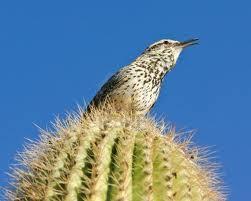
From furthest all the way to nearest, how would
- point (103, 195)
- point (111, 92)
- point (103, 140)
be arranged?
point (111, 92) < point (103, 140) < point (103, 195)

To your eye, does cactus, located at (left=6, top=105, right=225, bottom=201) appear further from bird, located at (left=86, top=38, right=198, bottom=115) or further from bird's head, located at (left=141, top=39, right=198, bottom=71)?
bird's head, located at (left=141, top=39, right=198, bottom=71)

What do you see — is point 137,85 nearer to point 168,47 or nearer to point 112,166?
point 168,47

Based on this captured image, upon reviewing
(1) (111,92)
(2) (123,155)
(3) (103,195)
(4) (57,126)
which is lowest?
(3) (103,195)

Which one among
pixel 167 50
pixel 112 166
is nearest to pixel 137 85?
pixel 167 50

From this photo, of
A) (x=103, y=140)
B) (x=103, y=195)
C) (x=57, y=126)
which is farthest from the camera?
(x=57, y=126)

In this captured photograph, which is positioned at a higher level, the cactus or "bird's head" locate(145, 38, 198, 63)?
"bird's head" locate(145, 38, 198, 63)

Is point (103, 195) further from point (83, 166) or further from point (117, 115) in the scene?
point (117, 115)

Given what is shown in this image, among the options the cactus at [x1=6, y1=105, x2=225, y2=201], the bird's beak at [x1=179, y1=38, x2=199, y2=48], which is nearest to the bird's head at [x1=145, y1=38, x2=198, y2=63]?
the bird's beak at [x1=179, y1=38, x2=199, y2=48]

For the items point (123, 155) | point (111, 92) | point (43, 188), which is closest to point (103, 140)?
point (123, 155)

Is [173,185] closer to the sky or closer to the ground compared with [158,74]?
closer to the ground
